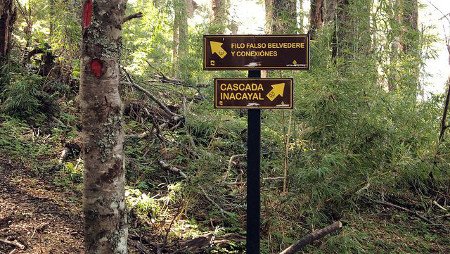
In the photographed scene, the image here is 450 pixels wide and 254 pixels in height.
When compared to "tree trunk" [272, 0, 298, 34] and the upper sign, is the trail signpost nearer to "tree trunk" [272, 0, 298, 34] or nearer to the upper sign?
the upper sign

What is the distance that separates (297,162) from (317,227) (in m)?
0.84

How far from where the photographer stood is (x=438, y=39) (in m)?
7.36

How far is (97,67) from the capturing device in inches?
138

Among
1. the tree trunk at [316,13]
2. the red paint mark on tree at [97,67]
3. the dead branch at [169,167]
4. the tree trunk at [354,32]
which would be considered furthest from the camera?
the tree trunk at [316,13]

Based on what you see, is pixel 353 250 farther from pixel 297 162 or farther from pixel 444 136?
pixel 444 136

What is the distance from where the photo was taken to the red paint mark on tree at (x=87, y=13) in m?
3.53

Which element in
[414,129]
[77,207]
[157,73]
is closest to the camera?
[77,207]

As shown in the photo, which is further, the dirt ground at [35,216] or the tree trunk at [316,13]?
the tree trunk at [316,13]

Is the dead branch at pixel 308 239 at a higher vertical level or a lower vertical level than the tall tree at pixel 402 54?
lower

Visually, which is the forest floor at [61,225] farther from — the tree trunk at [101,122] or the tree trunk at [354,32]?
the tree trunk at [354,32]

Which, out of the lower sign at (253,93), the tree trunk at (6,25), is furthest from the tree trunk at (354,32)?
the tree trunk at (6,25)

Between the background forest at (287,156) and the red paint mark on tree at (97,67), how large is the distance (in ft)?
6.48

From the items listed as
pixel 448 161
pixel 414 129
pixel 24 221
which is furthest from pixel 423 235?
pixel 24 221

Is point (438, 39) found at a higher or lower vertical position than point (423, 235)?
higher
